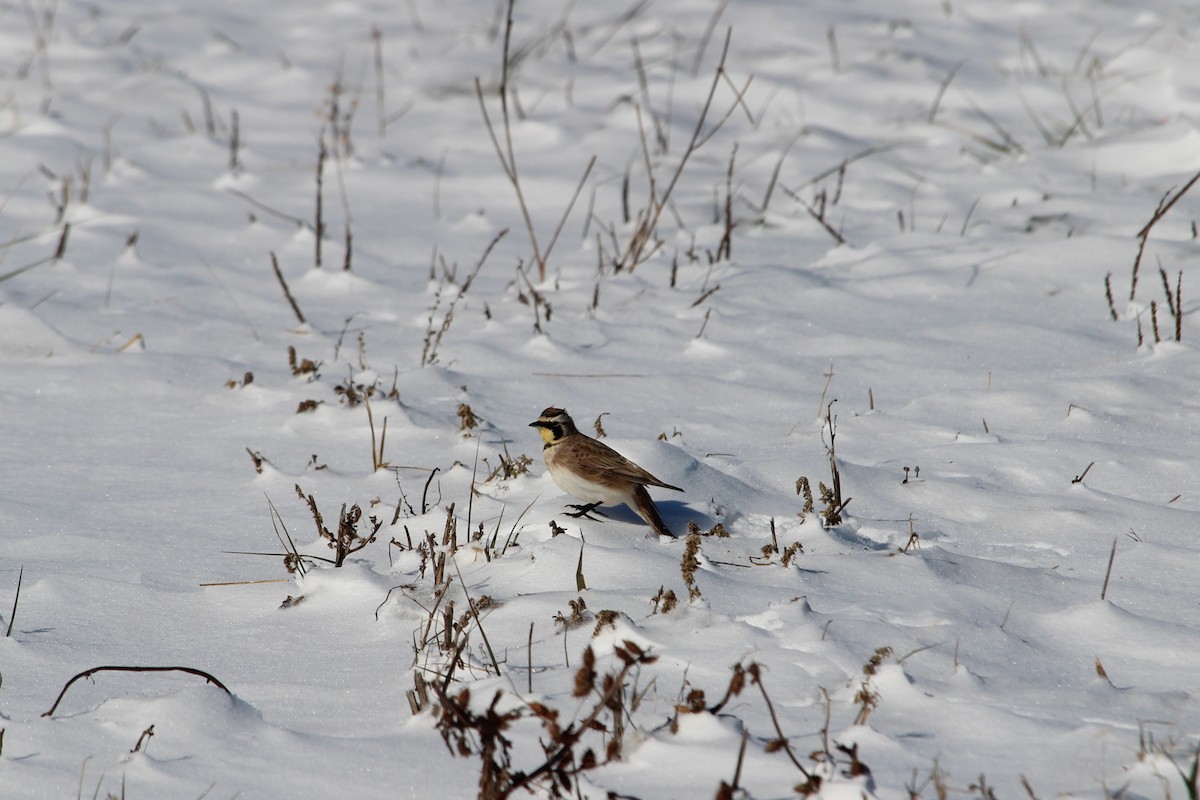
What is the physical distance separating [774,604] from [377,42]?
6.98 metres

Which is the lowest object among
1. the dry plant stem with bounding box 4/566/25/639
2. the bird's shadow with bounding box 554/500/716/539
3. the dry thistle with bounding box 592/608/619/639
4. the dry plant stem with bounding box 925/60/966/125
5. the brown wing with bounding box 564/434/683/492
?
the dry plant stem with bounding box 4/566/25/639

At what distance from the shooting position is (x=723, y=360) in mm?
4613

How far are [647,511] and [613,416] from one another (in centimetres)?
97

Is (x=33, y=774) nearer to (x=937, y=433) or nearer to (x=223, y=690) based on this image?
(x=223, y=690)

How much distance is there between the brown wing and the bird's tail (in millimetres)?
31

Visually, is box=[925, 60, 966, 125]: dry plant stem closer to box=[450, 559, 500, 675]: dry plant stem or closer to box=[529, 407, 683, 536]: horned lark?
box=[529, 407, 683, 536]: horned lark

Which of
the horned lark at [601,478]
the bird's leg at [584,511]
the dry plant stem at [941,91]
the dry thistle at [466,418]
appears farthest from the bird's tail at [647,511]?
the dry plant stem at [941,91]

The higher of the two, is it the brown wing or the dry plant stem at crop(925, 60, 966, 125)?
the dry plant stem at crop(925, 60, 966, 125)

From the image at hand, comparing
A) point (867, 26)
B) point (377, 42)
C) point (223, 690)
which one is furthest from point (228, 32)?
point (223, 690)

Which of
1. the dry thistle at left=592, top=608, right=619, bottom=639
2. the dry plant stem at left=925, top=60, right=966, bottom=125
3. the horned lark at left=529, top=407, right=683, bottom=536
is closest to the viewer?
the dry thistle at left=592, top=608, right=619, bottom=639

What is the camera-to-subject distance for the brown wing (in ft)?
10.2

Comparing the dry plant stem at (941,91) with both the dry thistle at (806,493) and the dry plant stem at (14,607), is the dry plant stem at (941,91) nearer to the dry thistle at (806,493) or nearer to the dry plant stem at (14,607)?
the dry thistle at (806,493)

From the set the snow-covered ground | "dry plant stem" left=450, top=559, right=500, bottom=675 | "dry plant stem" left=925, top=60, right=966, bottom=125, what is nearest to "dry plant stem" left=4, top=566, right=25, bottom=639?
the snow-covered ground

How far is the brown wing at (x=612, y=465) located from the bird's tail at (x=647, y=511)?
1.2 inches
